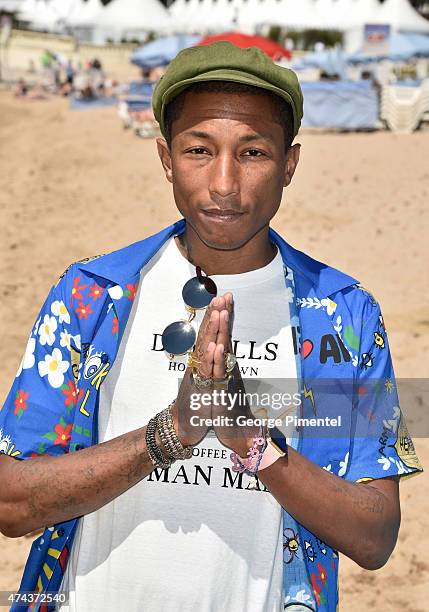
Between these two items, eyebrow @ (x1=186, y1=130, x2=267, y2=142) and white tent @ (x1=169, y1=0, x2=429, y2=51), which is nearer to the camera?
eyebrow @ (x1=186, y1=130, x2=267, y2=142)

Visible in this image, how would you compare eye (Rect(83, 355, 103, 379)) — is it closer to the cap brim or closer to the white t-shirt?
the white t-shirt

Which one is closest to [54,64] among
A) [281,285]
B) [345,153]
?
[345,153]

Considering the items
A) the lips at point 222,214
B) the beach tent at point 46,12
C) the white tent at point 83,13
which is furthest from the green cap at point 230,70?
the beach tent at point 46,12

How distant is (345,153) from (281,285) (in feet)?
53.1

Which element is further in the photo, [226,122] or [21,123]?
[21,123]

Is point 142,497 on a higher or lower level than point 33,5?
lower

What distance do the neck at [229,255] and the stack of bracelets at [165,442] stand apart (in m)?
0.52

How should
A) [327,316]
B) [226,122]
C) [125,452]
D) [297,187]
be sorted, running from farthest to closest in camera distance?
[297,187] < [327,316] < [226,122] < [125,452]

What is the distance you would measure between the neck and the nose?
0.23 m

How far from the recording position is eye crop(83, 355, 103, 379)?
194cm

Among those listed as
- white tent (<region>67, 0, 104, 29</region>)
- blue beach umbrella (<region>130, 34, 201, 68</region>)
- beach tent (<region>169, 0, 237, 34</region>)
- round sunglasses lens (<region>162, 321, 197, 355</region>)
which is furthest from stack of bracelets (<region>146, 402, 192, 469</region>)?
beach tent (<region>169, 0, 237, 34</region>)

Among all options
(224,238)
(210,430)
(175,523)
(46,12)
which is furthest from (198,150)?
(46,12)

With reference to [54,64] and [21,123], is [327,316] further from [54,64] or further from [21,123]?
[54,64]

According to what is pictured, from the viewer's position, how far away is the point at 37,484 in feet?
5.91
